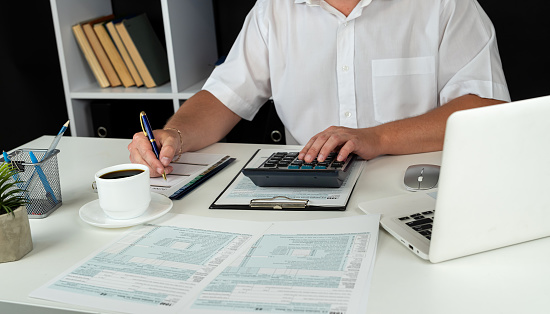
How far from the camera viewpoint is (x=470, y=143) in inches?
30.9

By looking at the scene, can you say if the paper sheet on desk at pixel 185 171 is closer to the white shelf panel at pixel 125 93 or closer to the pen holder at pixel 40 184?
the pen holder at pixel 40 184

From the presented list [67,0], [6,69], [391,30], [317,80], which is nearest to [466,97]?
[391,30]

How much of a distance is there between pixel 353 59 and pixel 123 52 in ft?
3.90

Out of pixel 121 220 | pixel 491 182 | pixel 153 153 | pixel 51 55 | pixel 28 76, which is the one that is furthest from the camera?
pixel 51 55

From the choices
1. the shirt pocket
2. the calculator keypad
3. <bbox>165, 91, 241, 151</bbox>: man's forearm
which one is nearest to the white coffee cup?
the calculator keypad

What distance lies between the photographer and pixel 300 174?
1.18m

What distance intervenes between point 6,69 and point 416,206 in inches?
82.3

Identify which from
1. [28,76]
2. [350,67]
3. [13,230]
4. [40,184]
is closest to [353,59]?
[350,67]

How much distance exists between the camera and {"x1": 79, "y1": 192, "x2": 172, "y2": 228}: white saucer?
106 cm

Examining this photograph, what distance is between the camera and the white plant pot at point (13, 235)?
0.95 meters

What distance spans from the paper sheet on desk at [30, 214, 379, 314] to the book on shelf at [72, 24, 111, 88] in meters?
1.73

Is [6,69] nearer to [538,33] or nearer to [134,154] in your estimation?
[134,154]

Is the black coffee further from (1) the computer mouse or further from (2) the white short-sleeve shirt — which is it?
(2) the white short-sleeve shirt

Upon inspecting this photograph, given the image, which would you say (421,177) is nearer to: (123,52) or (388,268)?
(388,268)
